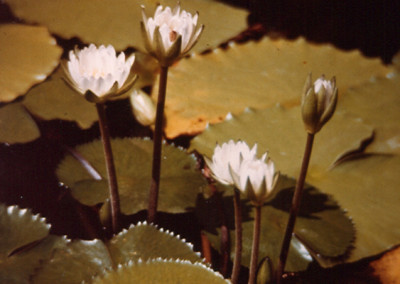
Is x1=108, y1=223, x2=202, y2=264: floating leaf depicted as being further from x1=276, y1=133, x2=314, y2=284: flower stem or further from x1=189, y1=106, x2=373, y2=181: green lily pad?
x1=189, y1=106, x2=373, y2=181: green lily pad

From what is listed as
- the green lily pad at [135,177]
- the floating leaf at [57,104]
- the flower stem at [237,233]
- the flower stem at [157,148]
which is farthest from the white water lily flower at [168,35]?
the floating leaf at [57,104]

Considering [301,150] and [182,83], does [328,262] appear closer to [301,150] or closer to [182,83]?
[301,150]

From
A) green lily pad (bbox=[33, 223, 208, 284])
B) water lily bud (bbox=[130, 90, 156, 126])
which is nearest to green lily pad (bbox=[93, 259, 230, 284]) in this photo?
green lily pad (bbox=[33, 223, 208, 284])

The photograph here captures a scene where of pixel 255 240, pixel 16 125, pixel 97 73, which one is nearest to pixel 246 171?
pixel 255 240

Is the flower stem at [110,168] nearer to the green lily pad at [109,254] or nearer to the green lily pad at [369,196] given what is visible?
the green lily pad at [109,254]

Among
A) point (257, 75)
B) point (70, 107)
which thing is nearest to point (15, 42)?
point (70, 107)
